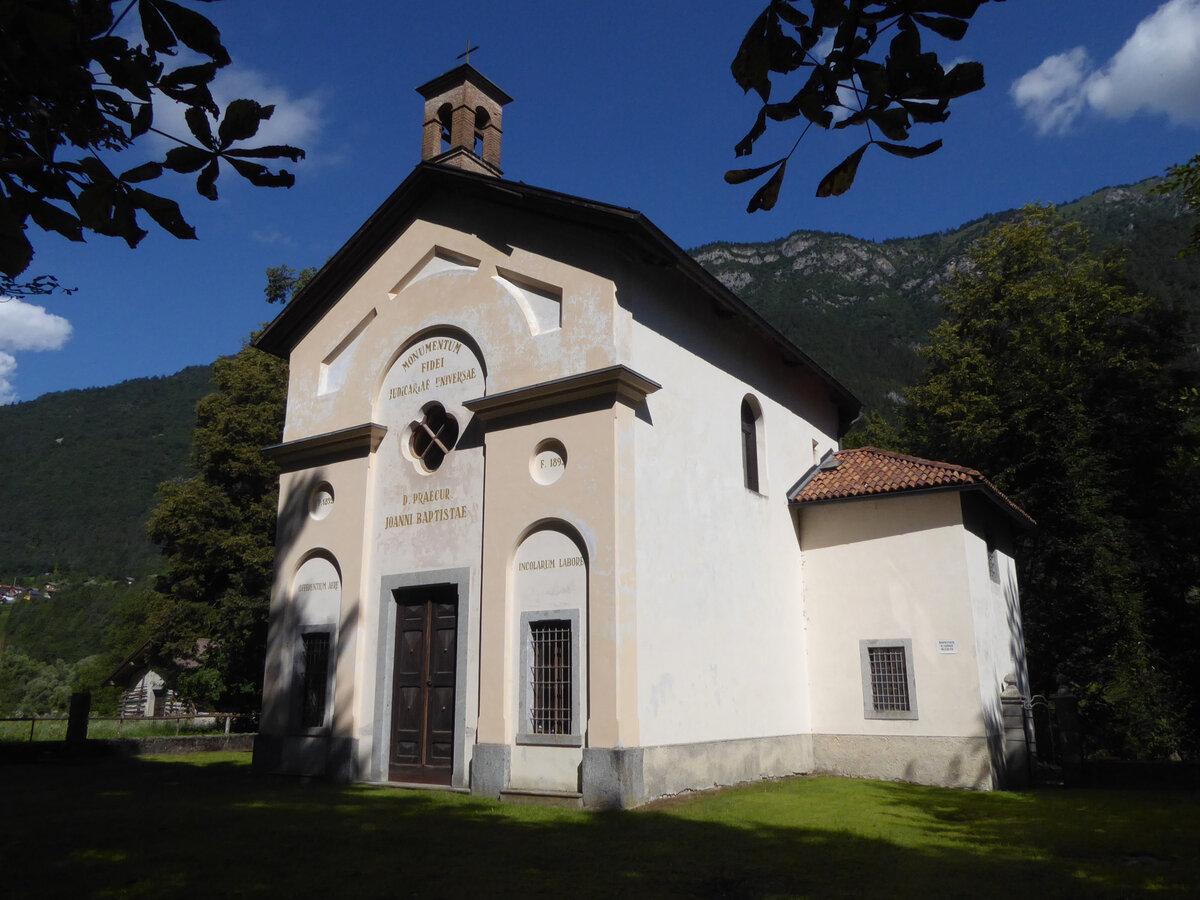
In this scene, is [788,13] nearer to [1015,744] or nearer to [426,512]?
[426,512]

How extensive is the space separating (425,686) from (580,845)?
540 centimetres

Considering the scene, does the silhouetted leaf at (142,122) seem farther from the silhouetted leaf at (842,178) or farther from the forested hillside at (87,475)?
the forested hillside at (87,475)

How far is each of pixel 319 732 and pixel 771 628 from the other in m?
7.46

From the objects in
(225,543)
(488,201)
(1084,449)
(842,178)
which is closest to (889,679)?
(488,201)

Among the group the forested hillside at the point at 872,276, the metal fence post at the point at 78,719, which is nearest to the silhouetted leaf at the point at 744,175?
the metal fence post at the point at 78,719

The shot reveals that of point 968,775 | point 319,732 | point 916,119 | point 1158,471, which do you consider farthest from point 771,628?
point 1158,471

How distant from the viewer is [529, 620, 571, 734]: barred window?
1193 centimetres

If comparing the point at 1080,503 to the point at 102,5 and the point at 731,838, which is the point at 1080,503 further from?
the point at 102,5

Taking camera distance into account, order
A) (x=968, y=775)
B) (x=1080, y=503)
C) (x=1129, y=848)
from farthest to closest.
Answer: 1. (x=1080, y=503)
2. (x=968, y=775)
3. (x=1129, y=848)

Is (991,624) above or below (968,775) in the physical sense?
above

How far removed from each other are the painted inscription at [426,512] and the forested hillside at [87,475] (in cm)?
7109

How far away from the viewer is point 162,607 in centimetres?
2558

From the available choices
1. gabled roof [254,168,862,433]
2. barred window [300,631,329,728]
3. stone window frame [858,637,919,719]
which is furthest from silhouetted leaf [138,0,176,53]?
stone window frame [858,637,919,719]

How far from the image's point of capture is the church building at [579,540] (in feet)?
39.8
